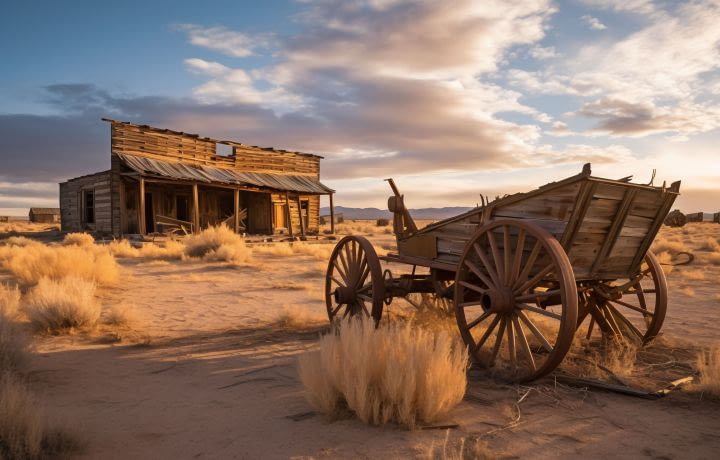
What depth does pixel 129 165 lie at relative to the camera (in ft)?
59.1

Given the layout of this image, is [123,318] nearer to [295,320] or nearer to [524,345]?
[295,320]

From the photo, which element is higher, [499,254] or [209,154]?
[209,154]

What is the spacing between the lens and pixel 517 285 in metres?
3.67

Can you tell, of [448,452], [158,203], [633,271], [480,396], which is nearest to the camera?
[448,452]

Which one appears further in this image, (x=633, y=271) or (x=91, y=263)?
(x=91, y=263)

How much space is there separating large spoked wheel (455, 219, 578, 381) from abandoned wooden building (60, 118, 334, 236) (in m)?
16.7

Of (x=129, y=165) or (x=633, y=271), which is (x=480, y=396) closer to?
(x=633, y=271)

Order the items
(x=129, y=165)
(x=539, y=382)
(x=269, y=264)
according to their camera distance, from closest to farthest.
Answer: (x=539, y=382)
(x=269, y=264)
(x=129, y=165)

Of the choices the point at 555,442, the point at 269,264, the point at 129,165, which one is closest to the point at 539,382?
the point at 555,442

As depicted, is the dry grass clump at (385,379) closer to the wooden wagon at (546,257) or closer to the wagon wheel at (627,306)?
the wooden wagon at (546,257)

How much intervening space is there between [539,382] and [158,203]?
68.1 ft

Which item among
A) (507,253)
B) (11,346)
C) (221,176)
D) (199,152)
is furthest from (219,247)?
(507,253)

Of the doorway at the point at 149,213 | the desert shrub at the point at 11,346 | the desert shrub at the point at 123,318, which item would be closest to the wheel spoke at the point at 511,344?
the desert shrub at the point at 11,346

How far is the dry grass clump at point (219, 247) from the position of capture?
13.5 metres
